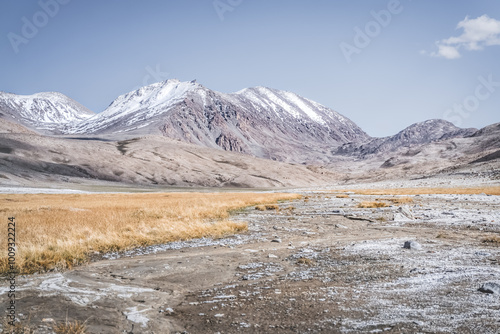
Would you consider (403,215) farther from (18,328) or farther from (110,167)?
(110,167)

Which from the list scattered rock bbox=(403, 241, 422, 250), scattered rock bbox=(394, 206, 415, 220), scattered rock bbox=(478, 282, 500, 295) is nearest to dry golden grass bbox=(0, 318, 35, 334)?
scattered rock bbox=(478, 282, 500, 295)

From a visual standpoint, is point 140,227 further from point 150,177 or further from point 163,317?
point 150,177

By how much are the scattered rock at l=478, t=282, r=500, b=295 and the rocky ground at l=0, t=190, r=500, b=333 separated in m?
0.02

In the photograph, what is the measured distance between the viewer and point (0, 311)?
307 inches

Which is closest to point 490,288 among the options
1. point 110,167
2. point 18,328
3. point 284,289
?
point 284,289

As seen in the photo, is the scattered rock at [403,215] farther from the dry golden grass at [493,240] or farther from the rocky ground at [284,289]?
the dry golden grass at [493,240]

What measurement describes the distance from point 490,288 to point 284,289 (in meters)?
4.71

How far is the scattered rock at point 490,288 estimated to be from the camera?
24.8 ft

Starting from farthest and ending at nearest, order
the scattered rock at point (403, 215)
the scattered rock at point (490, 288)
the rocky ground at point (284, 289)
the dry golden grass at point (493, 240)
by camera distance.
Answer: the scattered rock at point (403, 215) < the dry golden grass at point (493, 240) < the scattered rock at point (490, 288) < the rocky ground at point (284, 289)

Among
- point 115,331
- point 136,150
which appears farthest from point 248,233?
point 136,150

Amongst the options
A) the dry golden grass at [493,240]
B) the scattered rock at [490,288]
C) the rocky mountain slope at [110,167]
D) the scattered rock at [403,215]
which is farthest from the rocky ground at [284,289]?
the rocky mountain slope at [110,167]

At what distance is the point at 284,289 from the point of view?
9109mm

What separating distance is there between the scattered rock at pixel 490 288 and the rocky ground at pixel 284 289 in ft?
0.07

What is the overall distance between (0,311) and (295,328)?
6.66 metres
